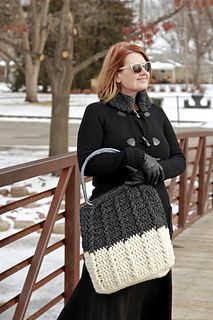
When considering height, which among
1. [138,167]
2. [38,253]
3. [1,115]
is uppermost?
[138,167]

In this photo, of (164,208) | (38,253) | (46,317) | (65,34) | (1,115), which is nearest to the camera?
(164,208)

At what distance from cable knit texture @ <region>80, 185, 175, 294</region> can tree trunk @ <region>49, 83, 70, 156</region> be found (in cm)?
1133

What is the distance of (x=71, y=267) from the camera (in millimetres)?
4555

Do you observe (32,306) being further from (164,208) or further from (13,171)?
(164,208)

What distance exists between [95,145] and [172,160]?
0.37 m

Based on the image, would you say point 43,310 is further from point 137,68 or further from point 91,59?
point 91,59

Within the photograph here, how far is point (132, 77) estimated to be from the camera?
3014mm

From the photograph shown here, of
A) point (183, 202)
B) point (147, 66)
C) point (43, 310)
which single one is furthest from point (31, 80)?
point (147, 66)

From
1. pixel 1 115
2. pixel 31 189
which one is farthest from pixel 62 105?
pixel 1 115

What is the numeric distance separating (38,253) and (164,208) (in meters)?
1.12

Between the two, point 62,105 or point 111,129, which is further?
point 62,105

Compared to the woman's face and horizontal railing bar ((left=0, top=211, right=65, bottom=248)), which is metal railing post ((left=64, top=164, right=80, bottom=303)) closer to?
horizontal railing bar ((left=0, top=211, right=65, bottom=248))

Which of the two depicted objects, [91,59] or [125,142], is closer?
[125,142]

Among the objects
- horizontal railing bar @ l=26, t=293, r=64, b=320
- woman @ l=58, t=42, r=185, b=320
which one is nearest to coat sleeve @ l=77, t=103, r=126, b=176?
woman @ l=58, t=42, r=185, b=320
